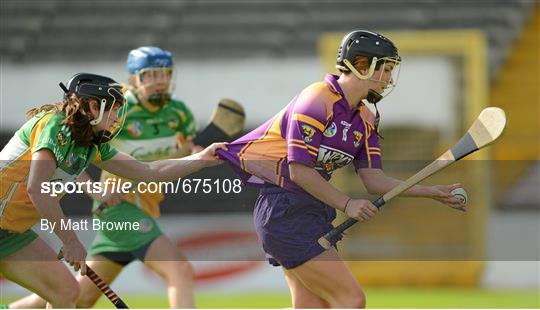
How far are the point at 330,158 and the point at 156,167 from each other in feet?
2.56

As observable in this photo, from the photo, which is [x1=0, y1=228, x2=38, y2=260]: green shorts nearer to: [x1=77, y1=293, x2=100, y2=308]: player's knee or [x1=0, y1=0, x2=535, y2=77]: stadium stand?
[x1=77, y1=293, x2=100, y2=308]: player's knee

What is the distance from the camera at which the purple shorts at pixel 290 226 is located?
15.7 ft

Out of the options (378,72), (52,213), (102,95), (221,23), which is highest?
(221,23)

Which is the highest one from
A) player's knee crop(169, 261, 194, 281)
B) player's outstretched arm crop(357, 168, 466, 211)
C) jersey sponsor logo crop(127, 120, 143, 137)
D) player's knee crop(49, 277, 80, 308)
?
player's outstretched arm crop(357, 168, 466, 211)

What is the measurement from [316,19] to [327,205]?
798cm

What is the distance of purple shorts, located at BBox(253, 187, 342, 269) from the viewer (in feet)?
15.7

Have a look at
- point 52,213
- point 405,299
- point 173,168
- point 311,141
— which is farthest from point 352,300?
point 405,299

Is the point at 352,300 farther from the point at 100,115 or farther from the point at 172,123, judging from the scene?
the point at 172,123

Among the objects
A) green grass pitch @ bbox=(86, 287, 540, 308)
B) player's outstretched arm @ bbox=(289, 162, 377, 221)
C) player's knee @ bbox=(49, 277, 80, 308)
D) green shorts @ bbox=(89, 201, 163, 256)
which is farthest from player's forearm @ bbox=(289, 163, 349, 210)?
green grass pitch @ bbox=(86, 287, 540, 308)

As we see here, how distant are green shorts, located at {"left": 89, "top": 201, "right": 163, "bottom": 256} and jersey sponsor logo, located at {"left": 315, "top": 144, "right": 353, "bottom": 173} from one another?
Answer: 1.44m

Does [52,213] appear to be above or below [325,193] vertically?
below

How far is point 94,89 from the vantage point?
15.9 ft

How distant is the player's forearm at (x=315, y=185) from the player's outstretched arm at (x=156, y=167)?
481 millimetres

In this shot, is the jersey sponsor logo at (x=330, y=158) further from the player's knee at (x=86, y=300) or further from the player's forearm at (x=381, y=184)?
the player's knee at (x=86, y=300)
